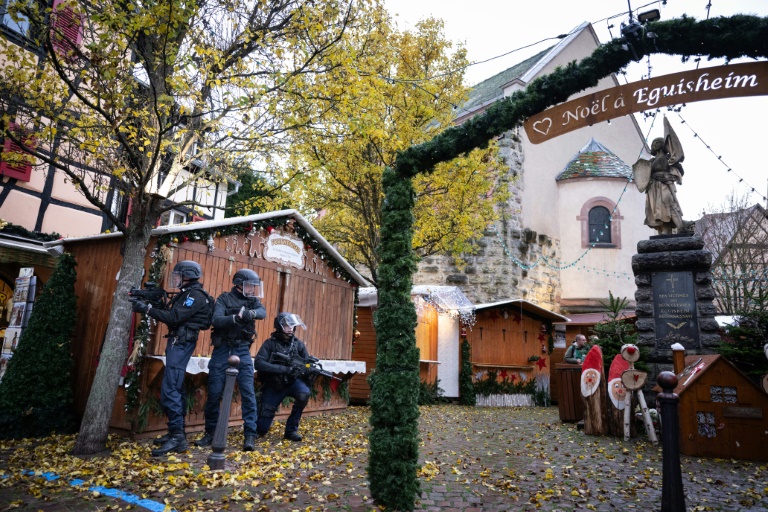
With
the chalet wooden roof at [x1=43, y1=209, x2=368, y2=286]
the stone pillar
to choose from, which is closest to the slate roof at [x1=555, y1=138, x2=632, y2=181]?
the stone pillar

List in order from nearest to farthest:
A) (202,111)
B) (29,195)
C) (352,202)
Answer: (202,111)
(29,195)
(352,202)

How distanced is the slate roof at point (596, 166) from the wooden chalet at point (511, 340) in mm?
6691

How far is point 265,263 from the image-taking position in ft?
30.2

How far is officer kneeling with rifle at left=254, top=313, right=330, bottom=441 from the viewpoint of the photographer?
7309mm

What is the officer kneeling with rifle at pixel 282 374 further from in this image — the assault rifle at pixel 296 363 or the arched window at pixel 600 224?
the arched window at pixel 600 224

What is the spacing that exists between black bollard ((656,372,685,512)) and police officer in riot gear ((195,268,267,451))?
4724 millimetres

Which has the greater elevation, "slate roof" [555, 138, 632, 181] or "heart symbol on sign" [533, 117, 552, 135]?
"slate roof" [555, 138, 632, 181]

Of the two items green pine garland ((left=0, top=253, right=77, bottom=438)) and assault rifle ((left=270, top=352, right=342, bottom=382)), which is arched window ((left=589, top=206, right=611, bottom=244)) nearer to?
assault rifle ((left=270, top=352, right=342, bottom=382))

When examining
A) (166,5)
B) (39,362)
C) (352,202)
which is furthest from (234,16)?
(352,202)

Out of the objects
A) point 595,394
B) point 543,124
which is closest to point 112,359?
point 543,124

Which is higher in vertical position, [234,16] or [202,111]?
[234,16]

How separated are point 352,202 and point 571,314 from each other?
10.9 metres

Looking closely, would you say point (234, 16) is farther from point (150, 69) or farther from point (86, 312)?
point (86, 312)

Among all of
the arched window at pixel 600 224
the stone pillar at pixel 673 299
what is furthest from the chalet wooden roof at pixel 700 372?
the arched window at pixel 600 224
